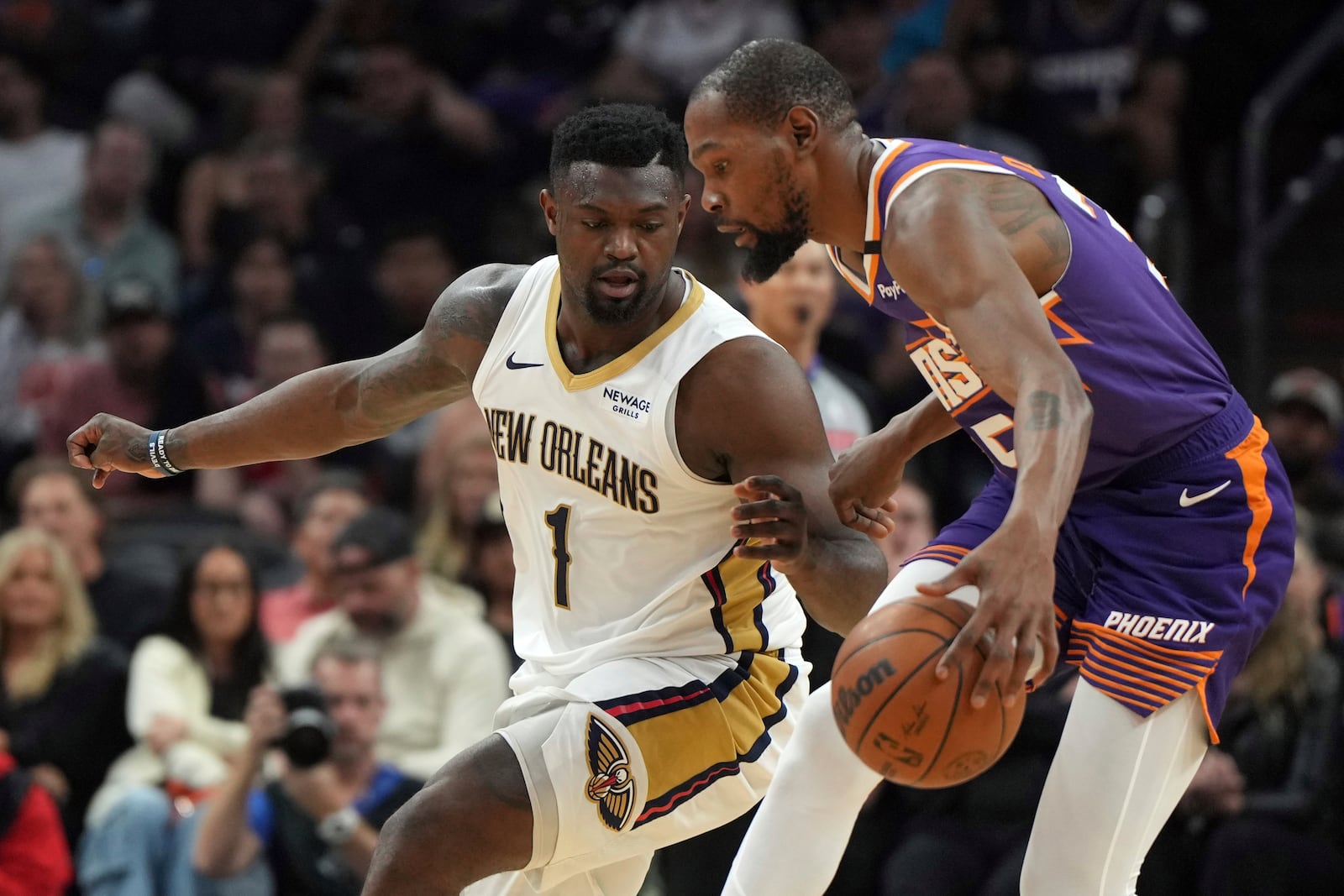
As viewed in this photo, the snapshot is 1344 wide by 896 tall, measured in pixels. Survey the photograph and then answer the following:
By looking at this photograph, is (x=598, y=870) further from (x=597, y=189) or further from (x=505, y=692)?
(x=505, y=692)

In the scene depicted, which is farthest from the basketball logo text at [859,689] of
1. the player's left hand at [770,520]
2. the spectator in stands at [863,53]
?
the spectator in stands at [863,53]

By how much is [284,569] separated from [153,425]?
4.78 ft

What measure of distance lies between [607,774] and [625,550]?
0.56 meters

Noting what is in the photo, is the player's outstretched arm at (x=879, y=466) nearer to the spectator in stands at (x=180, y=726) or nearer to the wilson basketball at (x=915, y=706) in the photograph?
the wilson basketball at (x=915, y=706)

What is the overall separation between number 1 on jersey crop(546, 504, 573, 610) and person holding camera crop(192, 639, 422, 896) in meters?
2.26

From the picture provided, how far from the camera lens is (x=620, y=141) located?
4.21 meters

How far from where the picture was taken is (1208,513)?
387 centimetres

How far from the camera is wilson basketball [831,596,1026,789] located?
11.1 feet

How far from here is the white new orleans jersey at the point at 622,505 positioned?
13.9ft

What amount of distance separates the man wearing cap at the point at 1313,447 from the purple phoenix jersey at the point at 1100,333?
15.1 ft

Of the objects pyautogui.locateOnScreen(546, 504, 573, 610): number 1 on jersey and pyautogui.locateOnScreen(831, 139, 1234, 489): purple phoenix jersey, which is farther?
pyautogui.locateOnScreen(546, 504, 573, 610): number 1 on jersey

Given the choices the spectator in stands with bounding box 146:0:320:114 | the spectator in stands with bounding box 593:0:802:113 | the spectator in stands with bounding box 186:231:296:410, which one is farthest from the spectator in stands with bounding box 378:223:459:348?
the spectator in stands with bounding box 146:0:320:114

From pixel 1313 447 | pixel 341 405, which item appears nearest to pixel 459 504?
pixel 341 405

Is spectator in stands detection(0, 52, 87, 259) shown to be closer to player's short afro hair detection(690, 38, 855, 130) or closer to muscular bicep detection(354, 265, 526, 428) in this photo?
muscular bicep detection(354, 265, 526, 428)
